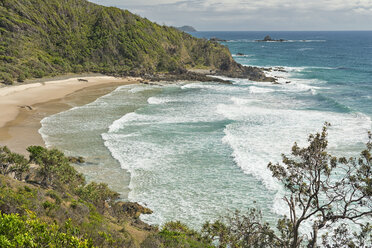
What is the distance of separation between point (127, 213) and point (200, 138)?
46.5ft

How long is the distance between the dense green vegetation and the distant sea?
2044 centimetres

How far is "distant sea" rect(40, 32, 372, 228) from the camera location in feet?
66.8

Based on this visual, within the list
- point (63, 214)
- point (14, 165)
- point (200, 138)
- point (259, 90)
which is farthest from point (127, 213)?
point (259, 90)

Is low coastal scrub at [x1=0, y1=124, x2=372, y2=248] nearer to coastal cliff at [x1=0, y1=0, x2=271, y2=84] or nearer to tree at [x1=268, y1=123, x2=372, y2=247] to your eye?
tree at [x1=268, y1=123, x2=372, y2=247]

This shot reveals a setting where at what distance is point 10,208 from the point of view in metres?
10.5

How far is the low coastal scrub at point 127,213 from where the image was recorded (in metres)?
9.03

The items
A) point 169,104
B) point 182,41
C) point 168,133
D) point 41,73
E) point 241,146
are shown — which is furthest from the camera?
point 182,41

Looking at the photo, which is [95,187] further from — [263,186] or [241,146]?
[241,146]

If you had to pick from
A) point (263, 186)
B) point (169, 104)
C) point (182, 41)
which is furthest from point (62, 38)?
point (263, 186)

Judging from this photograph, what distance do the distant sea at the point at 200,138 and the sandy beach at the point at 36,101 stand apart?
1817 mm

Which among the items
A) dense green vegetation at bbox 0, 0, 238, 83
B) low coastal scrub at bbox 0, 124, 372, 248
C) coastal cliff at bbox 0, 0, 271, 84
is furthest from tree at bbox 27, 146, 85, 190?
coastal cliff at bbox 0, 0, 271, 84

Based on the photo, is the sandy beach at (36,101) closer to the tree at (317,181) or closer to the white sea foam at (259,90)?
the tree at (317,181)

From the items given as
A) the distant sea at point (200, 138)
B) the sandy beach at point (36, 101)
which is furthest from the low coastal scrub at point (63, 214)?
the sandy beach at point (36, 101)

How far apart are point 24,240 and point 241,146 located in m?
23.1
